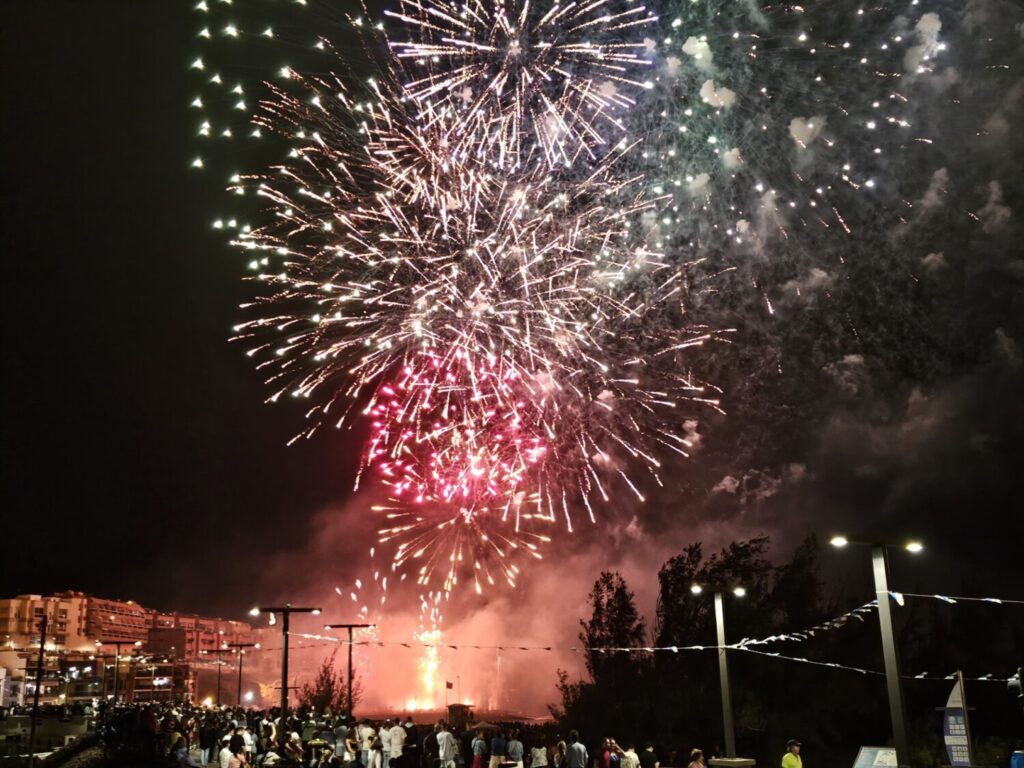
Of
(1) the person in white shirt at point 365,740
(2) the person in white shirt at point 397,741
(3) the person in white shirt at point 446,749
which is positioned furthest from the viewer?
(1) the person in white shirt at point 365,740

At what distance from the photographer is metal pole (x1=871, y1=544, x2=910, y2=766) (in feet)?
40.3

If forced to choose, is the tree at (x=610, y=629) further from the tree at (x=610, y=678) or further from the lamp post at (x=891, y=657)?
the lamp post at (x=891, y=657)

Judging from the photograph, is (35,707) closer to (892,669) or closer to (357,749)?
(357,749)

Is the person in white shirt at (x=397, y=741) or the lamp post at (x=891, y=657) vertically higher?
the lamp post at (x=891, y=657)

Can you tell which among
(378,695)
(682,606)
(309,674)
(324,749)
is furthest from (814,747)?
(309,674)

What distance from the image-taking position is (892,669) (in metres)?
12.6

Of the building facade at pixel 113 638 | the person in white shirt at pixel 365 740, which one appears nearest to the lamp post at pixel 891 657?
the person in white shirt at pixel 365 740

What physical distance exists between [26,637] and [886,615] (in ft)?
464

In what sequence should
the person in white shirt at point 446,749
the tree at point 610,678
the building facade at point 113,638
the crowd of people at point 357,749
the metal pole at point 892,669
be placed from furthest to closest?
the building facade at point 113,638 < the tree at point 610,678 < the person in white shirt at point 446,749 < the crowd of people at point 357,749 < the metal pole at point 892,669

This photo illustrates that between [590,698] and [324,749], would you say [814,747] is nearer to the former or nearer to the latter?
[590,698]

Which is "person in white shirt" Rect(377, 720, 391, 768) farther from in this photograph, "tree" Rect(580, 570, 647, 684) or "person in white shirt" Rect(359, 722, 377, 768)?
"tree" Rect(580, 570, 647, 684)

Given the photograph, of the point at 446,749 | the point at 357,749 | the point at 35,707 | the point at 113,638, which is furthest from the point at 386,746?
the point at 113,638

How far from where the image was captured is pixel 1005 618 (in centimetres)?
3447

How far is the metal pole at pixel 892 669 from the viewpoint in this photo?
12273mm
